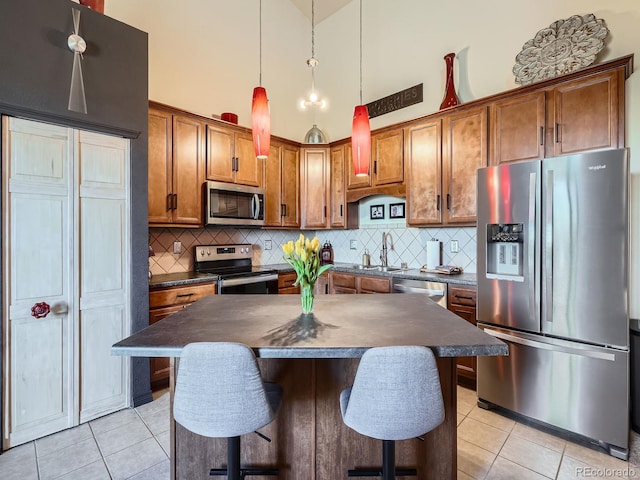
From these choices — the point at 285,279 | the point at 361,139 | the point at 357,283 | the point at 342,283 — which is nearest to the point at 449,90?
the point at 361,139

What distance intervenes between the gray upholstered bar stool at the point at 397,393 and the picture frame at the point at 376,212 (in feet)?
10.2

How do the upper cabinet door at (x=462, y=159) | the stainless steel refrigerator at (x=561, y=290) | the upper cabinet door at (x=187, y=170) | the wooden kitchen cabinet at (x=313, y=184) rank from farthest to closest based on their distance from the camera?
the wooden kitchen cabinet at (x=313, y=184), the upper cabinet door at (x=187, y=170), the upper cabinet door at (x=462, y=159), the stainless steel refrigerator at (x=561, y=290)

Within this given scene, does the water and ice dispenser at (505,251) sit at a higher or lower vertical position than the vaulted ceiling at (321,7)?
lower

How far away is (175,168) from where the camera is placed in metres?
3.10

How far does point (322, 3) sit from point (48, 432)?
210 inches

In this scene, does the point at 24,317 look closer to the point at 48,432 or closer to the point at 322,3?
the point at 48,432

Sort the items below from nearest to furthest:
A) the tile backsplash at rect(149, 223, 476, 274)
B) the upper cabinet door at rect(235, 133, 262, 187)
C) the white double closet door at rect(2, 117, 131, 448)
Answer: the white double closet door at rect(2, 117, 131, 448) → the tile backsplash at rect(149, 223, 476, 274) → the upper cabinet door at rect(235, 133, 262, 187)

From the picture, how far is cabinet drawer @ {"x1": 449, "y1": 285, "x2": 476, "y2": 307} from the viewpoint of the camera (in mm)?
2703

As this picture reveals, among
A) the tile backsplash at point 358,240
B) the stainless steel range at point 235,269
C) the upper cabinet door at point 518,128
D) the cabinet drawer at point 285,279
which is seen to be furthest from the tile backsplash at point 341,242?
the upper cabinet door at point 518,128

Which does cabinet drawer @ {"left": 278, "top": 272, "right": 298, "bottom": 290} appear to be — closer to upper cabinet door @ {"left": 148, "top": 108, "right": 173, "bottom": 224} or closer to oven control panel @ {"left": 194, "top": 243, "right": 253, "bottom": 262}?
oven control panel @ {"left": 194, "top": 243, "right": 253, "bottom": 262}

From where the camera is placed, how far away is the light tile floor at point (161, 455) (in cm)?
179

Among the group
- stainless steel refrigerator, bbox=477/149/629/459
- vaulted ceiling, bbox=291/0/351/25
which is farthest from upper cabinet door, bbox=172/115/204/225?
vaulted ceiling, bbox=291/0/351/25

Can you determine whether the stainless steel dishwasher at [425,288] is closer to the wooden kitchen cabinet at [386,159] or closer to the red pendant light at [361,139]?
the wooden kitchen cabinet at [386,159]

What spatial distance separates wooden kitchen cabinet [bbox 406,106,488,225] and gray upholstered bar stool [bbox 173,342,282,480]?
253cm
